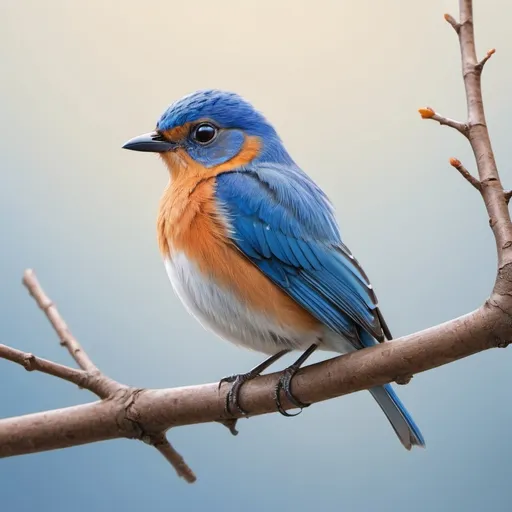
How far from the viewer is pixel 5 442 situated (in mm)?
2082

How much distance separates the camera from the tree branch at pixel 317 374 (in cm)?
161

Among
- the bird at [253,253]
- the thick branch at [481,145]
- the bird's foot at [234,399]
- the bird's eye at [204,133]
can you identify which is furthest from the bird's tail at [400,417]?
the bird's eye at [204,133]

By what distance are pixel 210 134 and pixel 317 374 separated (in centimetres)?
89

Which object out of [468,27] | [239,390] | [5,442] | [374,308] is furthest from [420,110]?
[5,442]

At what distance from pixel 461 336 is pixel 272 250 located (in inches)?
28.0

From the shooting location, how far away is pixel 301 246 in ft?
7.25

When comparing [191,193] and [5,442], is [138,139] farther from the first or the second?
[5,442]

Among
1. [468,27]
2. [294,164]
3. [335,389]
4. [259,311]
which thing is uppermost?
[468,27]

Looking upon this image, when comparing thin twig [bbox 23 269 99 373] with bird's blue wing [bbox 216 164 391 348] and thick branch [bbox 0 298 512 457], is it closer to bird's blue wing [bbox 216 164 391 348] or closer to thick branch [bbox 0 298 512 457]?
thick branch [bbox 0 298 512 457]

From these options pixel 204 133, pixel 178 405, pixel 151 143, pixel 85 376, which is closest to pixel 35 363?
pixel 85 376

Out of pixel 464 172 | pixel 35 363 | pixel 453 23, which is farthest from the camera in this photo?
pixel 35 363

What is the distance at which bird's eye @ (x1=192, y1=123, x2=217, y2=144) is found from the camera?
7.89ft

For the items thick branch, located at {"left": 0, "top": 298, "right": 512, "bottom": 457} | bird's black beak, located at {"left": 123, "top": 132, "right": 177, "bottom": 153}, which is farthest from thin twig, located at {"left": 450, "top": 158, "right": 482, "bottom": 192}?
bird's black beak, located at {"left": 123, "top": 132, "right": 177, "bottom": 153}

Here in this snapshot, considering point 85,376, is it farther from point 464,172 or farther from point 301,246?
point 464,172
